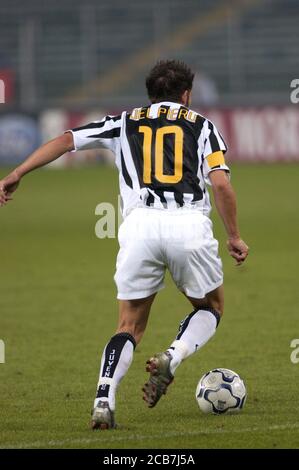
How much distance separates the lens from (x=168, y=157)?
6.07 meters

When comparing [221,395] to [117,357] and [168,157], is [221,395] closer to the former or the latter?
[117,357]

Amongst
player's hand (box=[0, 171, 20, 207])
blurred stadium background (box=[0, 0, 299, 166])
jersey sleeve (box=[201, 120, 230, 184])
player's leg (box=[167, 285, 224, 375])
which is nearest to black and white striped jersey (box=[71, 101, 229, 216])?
jersey sleeve (box=[201, 120, 230, 184])

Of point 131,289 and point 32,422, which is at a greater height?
point 131,289

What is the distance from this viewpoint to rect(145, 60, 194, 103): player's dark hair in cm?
614

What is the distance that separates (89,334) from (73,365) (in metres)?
1.47

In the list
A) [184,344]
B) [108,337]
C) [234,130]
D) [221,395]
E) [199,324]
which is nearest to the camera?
[184,344]

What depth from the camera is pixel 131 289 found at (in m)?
6.04

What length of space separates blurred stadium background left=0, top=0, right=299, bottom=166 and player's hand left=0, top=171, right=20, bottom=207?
27.5 m

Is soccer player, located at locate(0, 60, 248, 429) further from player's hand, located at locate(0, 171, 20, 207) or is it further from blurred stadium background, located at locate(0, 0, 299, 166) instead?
blurred stadium background, located at locate(0, 0, 299, 166)

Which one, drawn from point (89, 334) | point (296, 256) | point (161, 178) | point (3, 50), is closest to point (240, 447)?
point (161, 178)

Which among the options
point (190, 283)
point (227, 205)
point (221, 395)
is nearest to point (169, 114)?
point (227, 205)

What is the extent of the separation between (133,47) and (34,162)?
104ft
